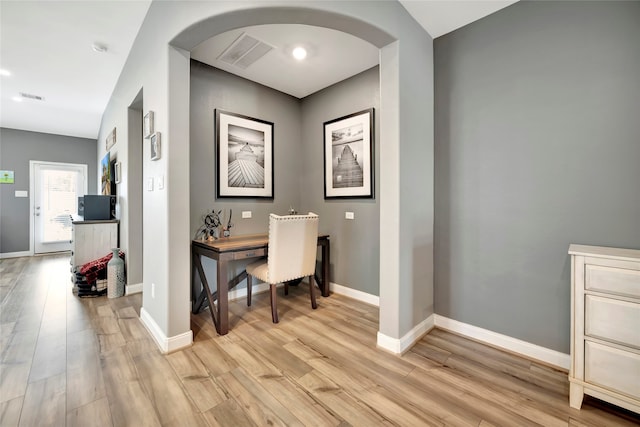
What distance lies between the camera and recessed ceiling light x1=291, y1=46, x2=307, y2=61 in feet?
8.45

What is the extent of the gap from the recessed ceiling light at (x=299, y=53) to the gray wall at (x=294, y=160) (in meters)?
0.74

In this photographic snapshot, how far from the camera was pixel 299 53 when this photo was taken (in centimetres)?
264

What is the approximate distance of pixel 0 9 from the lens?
2.24 metres

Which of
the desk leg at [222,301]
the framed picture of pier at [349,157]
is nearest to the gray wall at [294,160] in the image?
the framed picture of pier at [349,157]

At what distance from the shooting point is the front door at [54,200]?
5.76 m

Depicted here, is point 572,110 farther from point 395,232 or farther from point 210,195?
point 210,195

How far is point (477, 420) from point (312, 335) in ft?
4.20

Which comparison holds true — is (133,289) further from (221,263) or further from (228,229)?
(221,263)

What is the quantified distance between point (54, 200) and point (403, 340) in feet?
25.5

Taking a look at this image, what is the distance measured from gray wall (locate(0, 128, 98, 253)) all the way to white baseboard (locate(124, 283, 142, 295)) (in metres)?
4.50

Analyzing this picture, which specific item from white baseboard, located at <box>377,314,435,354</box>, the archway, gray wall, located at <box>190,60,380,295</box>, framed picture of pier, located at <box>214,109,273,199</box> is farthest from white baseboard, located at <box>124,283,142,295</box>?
white baseboard, located at <box>377,314,435,354</box>

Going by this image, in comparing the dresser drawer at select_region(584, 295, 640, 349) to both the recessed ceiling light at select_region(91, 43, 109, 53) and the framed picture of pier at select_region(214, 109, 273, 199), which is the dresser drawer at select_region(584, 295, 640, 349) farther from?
the recessed ceiling light at select_region(91, 43, 109, 53)

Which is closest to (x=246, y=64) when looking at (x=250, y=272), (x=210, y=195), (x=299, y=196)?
(x=210, y=195)

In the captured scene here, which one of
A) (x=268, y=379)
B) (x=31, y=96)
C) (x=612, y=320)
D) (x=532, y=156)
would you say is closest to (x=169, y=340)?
(x=268, y=379)
